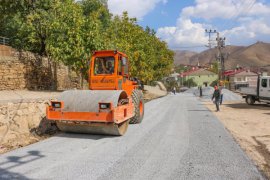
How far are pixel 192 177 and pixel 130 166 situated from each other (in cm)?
142

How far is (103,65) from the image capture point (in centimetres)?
1211

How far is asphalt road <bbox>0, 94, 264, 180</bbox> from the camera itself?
6.23 meters

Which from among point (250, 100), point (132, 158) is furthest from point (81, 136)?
point (250, 100)

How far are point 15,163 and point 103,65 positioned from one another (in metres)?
6.05

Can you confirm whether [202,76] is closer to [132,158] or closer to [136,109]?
[136,109]

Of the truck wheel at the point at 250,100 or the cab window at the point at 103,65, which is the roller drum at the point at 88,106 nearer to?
the cab window at the point at 103,65

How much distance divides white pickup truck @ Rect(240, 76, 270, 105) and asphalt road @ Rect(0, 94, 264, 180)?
15.3m

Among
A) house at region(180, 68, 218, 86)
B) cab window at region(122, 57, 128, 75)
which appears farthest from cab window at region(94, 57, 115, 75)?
house at region(180, 68, 218, 86)

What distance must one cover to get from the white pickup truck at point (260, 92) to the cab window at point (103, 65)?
1647 centimetres

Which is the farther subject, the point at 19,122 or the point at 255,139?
the point at 255,139

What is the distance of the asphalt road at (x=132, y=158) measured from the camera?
20.5ft

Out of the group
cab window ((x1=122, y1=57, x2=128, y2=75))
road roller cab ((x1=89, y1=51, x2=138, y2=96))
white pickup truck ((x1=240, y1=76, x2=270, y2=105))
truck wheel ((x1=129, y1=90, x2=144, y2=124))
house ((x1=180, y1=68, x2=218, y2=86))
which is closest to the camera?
road roller cab ((x1=89, y1=51, x2=138, y2=96))

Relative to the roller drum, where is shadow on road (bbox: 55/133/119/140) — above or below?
below

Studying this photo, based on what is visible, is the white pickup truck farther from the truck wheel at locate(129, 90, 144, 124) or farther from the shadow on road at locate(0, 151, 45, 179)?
the shadow on road at locate(0, 151, 45, 179)
